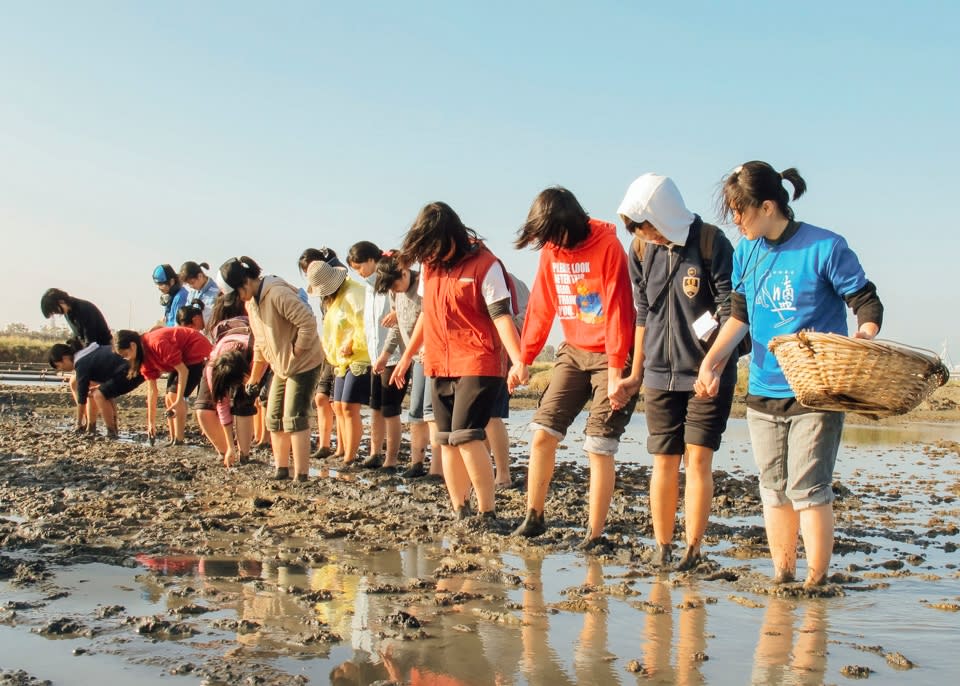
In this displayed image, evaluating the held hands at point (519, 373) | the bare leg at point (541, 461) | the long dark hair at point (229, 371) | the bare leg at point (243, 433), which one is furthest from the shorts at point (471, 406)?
the bare leg at point (243, 433)

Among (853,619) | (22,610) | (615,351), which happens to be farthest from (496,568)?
(22,610)

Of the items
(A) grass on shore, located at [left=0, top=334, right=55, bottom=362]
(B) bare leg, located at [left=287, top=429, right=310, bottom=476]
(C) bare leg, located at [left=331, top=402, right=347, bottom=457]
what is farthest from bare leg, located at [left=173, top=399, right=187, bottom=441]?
(A) grass on shore, located at [left=0, top=334, right=55, bottom=362]

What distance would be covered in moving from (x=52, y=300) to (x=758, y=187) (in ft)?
33.4

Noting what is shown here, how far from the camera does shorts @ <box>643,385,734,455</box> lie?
15.3 ft

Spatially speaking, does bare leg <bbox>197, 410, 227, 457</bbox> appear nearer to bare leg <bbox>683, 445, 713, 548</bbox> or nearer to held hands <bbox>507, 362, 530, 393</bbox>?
held hands <bbox>507, 362, 530, 393</bbox>

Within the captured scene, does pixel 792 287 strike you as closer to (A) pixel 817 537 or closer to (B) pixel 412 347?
(A) pixel 817 537

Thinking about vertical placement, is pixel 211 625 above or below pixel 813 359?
below

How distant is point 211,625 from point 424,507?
3078 millimetres

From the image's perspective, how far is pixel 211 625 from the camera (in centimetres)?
354

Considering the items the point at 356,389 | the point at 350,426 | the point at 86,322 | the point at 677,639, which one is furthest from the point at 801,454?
the point at 86,322

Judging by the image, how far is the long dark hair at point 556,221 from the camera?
5125mm

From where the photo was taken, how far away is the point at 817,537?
418cm

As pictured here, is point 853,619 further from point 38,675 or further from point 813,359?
point 38,675

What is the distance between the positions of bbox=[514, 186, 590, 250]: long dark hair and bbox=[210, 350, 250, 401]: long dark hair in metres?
4.33
